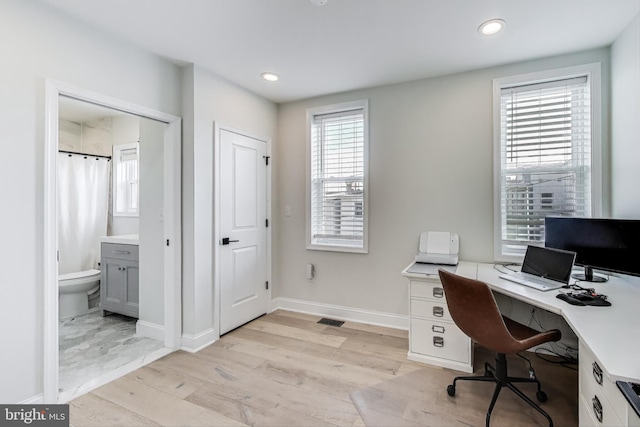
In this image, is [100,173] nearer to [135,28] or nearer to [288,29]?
[135,28]

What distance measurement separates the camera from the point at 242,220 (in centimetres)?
330

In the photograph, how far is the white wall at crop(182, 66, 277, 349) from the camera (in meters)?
2.73

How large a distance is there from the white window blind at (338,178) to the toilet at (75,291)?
8.89 ft

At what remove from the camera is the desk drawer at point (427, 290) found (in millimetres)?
2457

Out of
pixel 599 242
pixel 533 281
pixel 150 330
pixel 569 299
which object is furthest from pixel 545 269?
pixel 150 330

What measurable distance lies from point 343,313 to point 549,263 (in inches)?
81.0

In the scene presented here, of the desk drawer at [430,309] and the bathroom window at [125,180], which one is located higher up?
the bathroom window at [125,180]

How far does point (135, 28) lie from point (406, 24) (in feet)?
6.37

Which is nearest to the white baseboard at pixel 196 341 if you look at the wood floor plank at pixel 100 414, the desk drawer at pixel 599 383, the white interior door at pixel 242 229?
the white interior door at pixel 242 229

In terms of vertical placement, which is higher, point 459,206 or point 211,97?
point 211,97

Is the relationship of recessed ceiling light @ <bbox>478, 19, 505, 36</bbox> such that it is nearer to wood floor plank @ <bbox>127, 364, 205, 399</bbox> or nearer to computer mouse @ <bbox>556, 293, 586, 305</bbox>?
computer mouse @ <bbox>556, 293, 586, 305</bbox>

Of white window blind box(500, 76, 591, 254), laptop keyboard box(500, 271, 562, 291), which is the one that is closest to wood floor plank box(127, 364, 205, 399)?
laptop keyboard box(500, 271, 562, 291)

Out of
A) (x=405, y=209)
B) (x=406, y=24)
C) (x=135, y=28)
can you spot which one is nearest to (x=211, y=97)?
(x=135, y=28)

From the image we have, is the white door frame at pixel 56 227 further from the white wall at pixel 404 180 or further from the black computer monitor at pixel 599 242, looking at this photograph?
the black computer monitor at pixel 599 242
